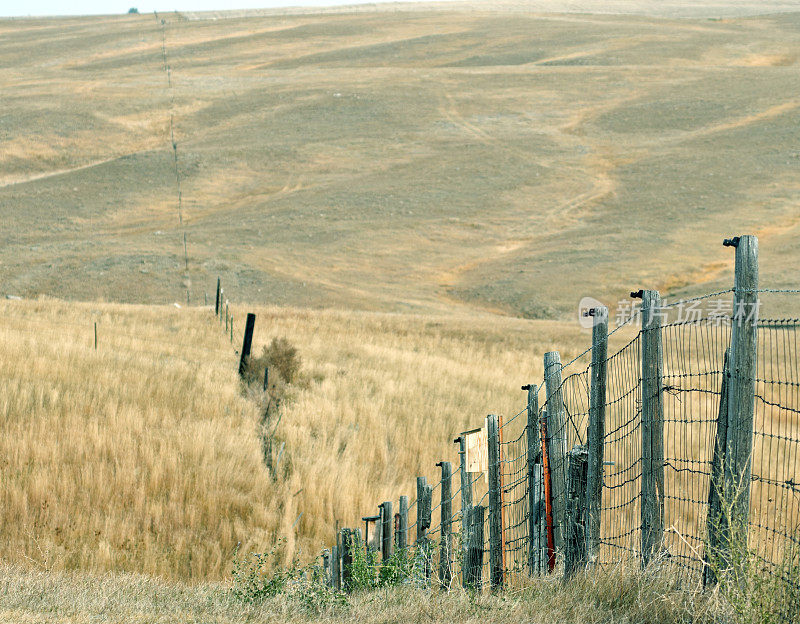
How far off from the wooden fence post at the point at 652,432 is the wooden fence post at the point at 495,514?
4.11 feet

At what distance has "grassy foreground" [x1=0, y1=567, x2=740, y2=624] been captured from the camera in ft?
16.3

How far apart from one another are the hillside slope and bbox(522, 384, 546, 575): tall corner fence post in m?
27.8

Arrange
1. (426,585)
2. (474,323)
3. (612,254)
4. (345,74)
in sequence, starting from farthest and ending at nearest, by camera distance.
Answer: (345,74), (612,254), (474,323), (426,585)

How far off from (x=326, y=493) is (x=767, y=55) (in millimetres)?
102196

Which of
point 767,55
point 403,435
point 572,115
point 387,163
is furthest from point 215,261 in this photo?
point 767,55

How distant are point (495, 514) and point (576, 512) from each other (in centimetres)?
70

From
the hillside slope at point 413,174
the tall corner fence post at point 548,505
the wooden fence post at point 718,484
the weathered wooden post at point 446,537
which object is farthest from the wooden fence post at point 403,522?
the hillside slope at point 413,174

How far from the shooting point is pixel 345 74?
88.8 m

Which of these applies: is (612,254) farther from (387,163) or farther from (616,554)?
(616,554)

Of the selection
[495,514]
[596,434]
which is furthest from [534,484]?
[596,434]

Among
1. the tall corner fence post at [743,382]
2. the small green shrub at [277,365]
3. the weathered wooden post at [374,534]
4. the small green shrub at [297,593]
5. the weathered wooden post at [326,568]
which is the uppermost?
the tall corner fence post at [743,382]

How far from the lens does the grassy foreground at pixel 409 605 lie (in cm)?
498

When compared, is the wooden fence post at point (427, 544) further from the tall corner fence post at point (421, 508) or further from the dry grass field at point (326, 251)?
the dry grass field at point (326, 251)

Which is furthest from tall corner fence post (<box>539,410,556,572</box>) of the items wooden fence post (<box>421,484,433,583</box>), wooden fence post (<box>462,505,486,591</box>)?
wooden fence post (<box>421,484,433,583</box>)
